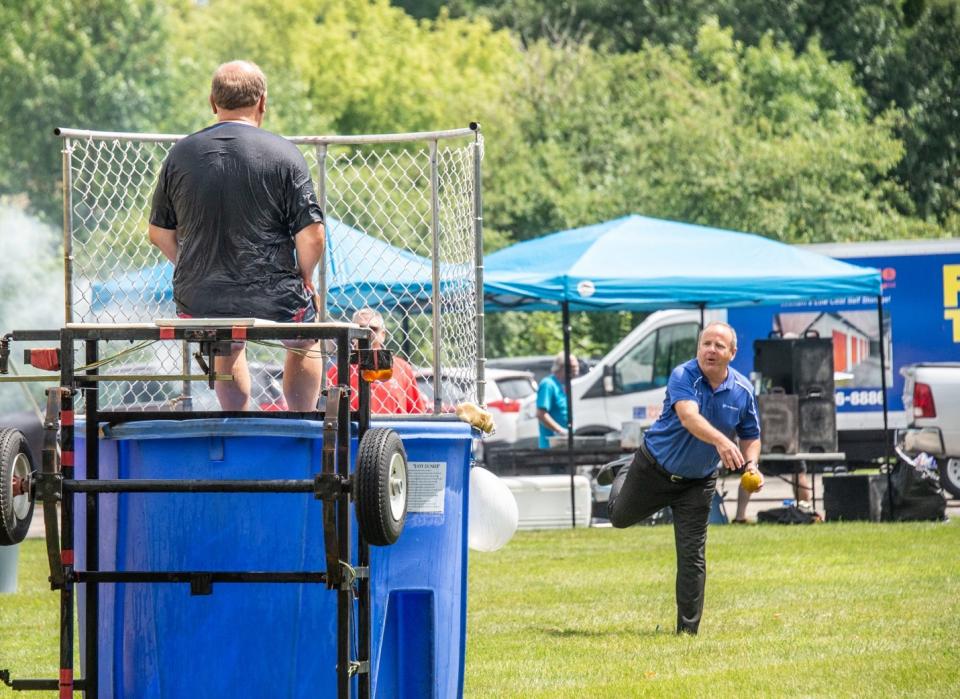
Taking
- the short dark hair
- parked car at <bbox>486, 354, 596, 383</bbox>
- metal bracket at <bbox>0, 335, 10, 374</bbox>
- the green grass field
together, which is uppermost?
the short dark hair

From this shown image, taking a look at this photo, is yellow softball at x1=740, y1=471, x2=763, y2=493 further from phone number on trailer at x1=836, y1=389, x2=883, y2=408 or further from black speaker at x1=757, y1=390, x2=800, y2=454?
phone number on trailer at x1=836, y1=389, x2=883, y2=408

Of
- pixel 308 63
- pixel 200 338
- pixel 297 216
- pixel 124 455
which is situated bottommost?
pixel 124 455

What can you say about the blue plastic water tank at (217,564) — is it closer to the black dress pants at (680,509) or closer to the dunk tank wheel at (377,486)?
the dunk tank wheel at (377,486)

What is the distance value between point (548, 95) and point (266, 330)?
113 ft

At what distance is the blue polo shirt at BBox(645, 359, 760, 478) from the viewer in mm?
8938

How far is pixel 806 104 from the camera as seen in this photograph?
1497 inches

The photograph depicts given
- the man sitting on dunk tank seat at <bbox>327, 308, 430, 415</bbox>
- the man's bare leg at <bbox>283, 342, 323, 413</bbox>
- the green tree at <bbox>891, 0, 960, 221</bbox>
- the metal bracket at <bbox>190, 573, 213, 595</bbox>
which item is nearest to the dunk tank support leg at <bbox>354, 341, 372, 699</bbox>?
the metal bracket at <bbox>190, 573, 213, 595</bbox>

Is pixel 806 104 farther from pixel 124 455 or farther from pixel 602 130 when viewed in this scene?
pixel 124 455

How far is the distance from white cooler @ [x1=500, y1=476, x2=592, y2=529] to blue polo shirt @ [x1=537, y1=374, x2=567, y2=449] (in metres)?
2.64

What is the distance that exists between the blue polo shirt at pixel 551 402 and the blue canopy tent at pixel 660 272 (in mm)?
1635

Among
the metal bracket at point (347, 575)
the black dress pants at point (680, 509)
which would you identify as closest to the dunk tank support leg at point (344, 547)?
the metal bracket at point (347, 575)

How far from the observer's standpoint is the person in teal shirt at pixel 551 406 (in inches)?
736

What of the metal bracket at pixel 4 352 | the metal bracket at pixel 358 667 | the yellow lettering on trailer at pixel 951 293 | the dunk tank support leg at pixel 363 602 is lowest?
the metal bracket at pixel 358 667

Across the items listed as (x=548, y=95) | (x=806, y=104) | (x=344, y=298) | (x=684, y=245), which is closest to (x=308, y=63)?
(x=548, y=95)
